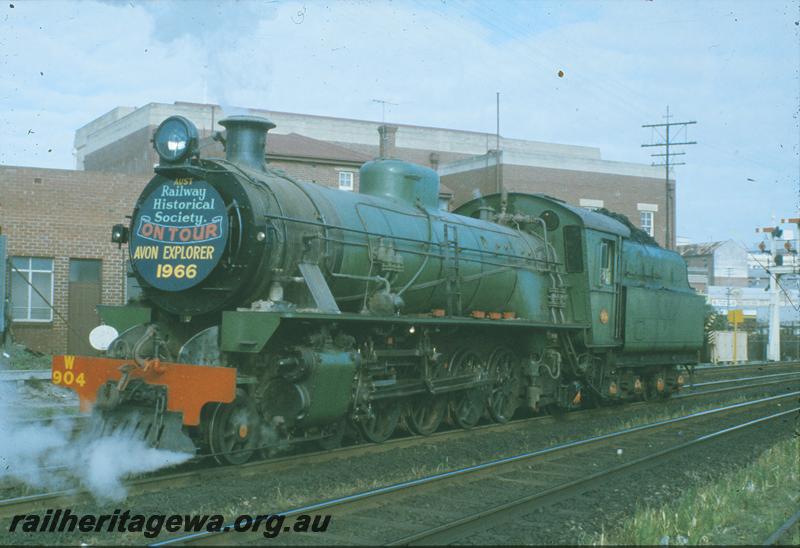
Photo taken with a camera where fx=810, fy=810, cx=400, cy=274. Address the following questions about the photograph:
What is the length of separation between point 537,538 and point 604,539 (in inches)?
20.4

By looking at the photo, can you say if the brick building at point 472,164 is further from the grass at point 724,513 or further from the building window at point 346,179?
the grass at point 724,513

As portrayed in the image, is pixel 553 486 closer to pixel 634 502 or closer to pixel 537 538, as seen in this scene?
pixel 634 502

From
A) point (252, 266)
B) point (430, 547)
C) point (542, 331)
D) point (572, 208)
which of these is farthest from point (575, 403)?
point (430, 547)

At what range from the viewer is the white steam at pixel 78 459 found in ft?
24.3

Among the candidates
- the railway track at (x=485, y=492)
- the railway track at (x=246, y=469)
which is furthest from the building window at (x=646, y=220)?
the railway track at (x=485, y=492)

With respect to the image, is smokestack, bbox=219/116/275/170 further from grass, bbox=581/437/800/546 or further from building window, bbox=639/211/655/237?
building window, bbox=639/211/655/237

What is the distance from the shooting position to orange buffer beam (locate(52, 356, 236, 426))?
24.4ft

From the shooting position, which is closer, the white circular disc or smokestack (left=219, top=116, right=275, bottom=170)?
the white circular disc

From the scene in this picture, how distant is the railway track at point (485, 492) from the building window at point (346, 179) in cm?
2121

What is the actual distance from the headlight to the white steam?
9.50ft

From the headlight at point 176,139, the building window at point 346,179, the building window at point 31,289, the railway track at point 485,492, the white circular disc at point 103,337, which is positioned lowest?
the railway track at point 485,492

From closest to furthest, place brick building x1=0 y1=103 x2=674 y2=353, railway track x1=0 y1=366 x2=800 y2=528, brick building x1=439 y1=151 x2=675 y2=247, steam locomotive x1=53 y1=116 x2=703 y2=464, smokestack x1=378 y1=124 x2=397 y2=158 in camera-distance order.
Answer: railway track x1=0 y1=366 x2=800 y2=528 < steam locomotive x1=53 y1=116 x2=703 y2=464 < brick building x1=0 y1=103 x2=674 y2=353 < smokestack x1=378 y1=124 x2=397 y2=158 < brick building x1=439 y1=151 x2=675 y2=247

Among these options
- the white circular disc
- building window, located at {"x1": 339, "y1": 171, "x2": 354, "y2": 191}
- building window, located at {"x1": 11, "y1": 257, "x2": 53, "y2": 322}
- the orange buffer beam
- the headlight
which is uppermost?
building window, located at {"x1": 339, "y1": 171, "x2": 354, "y2": 191}

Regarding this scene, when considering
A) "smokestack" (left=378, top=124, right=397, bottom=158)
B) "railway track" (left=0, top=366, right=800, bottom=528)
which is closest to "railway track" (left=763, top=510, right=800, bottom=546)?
"railway track" (left=0, top=366, right=800, bottom=528)
